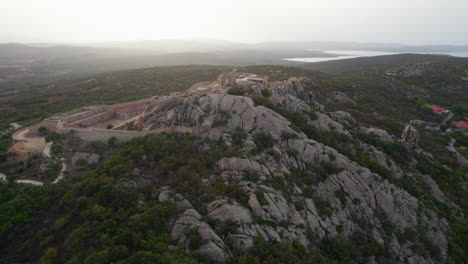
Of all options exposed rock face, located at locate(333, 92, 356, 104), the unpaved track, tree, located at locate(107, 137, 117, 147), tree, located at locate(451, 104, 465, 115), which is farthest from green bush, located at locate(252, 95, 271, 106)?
tree, located at locate(451, 104, 465, 115)

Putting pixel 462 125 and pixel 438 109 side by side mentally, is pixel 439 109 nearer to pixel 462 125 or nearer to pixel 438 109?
pixel 438 109

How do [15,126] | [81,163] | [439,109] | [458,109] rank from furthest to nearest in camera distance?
1. [439,109]
2. [458,109]
3. [15,126]
4. [81,163]

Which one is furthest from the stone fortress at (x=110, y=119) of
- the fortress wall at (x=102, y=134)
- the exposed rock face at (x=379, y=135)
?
the exposed rock face at (x=379, y=135)

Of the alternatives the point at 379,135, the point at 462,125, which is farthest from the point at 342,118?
the point at 462,125

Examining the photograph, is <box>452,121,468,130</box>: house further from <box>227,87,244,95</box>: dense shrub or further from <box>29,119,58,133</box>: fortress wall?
<box>29,119,58,133</box>: fortress wall

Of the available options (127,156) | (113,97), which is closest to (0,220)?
(127,156)

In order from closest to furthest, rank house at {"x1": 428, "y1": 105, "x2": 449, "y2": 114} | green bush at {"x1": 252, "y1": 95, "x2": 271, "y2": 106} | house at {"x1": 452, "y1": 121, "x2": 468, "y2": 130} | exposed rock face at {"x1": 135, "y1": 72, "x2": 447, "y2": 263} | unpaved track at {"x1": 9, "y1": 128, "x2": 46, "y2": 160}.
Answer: exposed rock face at {"x1": 135, "y1": 72, "x2": 447, "y2": 263}, unpaved track at {"x1": 9, "y1": 128, "x2": 46, "y2": 160}, green bush at {"x1": 252, "y1": 95, "x2": 271, "y2": 106}, house at {"x1": 452, "y1": 121, "x2": 468, "y2": 130}, house at {"x1": 428, "y1": 105, "x2": 449, "y2": 114}
